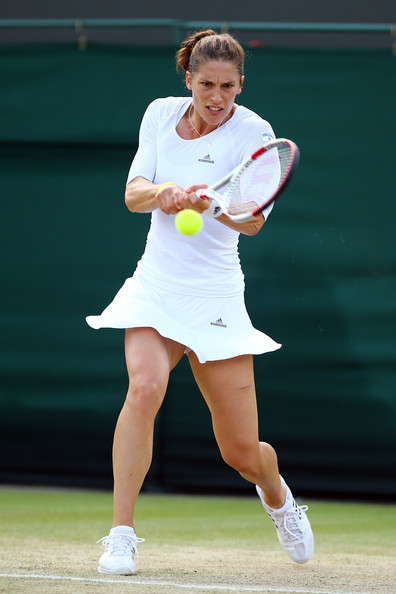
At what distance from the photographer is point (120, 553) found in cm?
297

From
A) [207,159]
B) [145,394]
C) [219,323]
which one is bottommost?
[145,394]

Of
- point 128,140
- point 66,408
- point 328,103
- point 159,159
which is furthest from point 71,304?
point 159,159

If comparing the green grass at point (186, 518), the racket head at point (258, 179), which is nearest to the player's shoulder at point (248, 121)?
the racket head at point (258, 179)

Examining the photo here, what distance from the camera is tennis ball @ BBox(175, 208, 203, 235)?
2932 mm

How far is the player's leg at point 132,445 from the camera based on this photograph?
298 centimetres

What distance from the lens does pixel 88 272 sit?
17.6 ft

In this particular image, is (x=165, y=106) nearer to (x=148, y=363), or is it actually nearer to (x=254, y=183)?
(x=254, y=183)

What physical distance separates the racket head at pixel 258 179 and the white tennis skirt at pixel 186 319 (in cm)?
31

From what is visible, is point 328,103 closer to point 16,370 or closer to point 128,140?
point 128,140

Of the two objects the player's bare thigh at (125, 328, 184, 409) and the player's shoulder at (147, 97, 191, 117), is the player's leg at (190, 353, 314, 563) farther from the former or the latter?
the player's shoulder at (147, 97, 191, 117)

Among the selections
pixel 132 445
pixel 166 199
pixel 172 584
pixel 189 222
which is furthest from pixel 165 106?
pixel 172 584

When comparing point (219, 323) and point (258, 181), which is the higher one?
point (258, 181)

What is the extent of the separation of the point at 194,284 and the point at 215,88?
0.61 meters

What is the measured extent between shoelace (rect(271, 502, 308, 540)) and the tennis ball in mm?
1139
